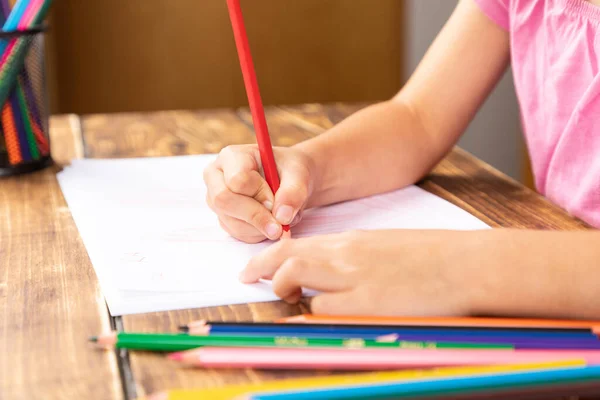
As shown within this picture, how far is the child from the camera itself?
0.45 m

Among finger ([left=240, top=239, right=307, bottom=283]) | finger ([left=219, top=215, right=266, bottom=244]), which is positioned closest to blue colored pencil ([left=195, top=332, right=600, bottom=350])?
finger ([left=240, top=239, right=307, bottom=283])

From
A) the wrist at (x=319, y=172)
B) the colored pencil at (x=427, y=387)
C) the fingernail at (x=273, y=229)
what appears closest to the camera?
the colored pencil at (x=427, y=387)

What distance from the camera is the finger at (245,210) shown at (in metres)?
0.59

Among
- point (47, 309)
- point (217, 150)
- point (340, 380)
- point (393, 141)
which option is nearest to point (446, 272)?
point (340, 380)

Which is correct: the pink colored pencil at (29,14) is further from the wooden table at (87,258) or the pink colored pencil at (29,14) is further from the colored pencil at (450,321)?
the colored pencil at (450,321)

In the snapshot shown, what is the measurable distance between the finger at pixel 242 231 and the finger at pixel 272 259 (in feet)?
0.30

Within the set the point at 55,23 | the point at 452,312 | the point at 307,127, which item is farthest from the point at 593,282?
the point at 55,23

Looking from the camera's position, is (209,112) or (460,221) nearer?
(460,221)

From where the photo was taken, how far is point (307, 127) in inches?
40.1

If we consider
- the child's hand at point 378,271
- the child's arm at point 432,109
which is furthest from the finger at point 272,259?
the child's arm at point 432,109

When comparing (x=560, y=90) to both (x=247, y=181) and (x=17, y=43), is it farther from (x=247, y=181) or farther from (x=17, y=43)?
(x=17, y=43)

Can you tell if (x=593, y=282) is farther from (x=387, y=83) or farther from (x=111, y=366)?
(x=387, y=83)

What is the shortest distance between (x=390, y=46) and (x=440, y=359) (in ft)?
6.78

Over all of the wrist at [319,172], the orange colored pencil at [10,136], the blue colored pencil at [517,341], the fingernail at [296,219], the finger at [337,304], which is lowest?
the orange colored pencil at [10,136]
